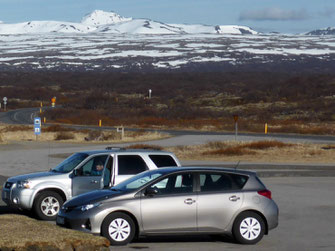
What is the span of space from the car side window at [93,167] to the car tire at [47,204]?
713mm

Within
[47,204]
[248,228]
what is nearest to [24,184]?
[47,204]

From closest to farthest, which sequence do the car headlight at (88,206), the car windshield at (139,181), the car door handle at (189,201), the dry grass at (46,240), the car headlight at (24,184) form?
the dry grass at (46,240) < the car headlight at (88,206) < the car door handle at (189,201) < the car windshield at (139,181) < the car headlight at (24,184)

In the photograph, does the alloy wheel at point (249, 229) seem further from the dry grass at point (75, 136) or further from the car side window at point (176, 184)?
the dry grass at point (75, 136)

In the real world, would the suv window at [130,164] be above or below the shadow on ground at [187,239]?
above

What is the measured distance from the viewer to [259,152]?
118 feet

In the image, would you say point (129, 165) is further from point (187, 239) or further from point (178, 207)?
point (178, 207)

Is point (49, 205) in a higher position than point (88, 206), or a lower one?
lower

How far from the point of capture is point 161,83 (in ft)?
430

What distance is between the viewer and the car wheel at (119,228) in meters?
12.0

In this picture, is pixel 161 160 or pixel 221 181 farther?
pixel 161 160

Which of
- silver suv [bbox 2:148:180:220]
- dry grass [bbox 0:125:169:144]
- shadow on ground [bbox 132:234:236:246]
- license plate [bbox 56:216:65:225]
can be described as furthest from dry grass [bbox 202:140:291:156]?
license plate [bbox 56:216:65:225]

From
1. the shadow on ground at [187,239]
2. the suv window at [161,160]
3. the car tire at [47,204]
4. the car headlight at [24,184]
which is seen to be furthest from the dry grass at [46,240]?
the suv window at [161,160]

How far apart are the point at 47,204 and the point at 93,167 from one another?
124 centimetres

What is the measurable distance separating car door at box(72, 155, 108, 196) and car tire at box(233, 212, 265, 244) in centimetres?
367
